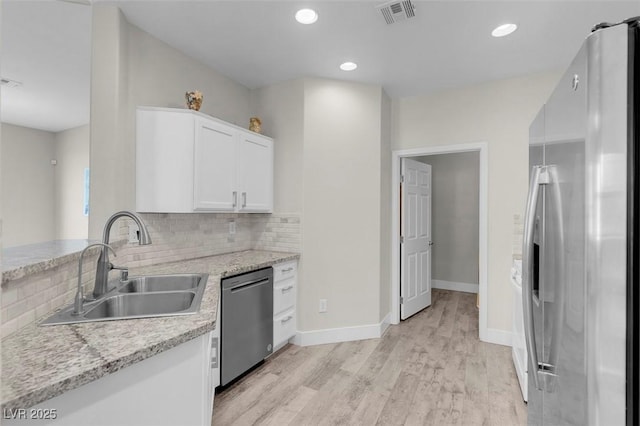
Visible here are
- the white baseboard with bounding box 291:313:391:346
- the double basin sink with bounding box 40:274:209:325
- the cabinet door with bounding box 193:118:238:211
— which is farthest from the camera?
the white baseboard with bounding box 291:313:391:346

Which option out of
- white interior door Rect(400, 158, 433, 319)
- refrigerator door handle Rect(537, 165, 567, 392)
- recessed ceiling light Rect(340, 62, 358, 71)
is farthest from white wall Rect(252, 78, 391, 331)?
refrigerator door handle Rect(537, 165, 567, 392)

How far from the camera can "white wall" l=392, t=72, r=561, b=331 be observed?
3.18 meters

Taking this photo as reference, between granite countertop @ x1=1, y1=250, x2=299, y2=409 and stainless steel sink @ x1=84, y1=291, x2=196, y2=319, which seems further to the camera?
stainless steel sink @ x1=84, y1=291, x2=196, y2=319

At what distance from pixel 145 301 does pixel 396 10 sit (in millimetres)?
2440

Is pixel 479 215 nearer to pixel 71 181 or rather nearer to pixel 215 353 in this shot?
pixel 215 353

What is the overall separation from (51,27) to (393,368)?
3.55 m

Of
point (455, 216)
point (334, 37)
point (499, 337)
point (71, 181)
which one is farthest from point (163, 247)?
point (455, 216)

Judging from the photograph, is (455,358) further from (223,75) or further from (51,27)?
(51,27)

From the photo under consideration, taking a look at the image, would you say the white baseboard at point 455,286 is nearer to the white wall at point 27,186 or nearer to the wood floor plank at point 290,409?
the wood floor plank at point 290,409

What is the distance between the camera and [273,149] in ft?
11.2

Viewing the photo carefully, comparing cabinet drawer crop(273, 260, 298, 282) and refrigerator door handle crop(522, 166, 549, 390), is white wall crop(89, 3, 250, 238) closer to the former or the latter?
cabinet drawer crop(273, 260, 298, 282)

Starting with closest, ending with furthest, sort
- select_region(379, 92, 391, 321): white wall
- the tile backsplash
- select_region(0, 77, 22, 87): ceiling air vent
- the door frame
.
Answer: the tile backsplash < select_region(0, 77, 22, 87): ceiling air vent < the door frame < select_region(379, 92, 391, 321): white wall

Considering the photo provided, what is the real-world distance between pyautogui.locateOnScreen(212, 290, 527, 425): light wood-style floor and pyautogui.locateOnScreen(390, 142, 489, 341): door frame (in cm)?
43

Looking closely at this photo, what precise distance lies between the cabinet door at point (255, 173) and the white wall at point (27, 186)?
4.78 ft
